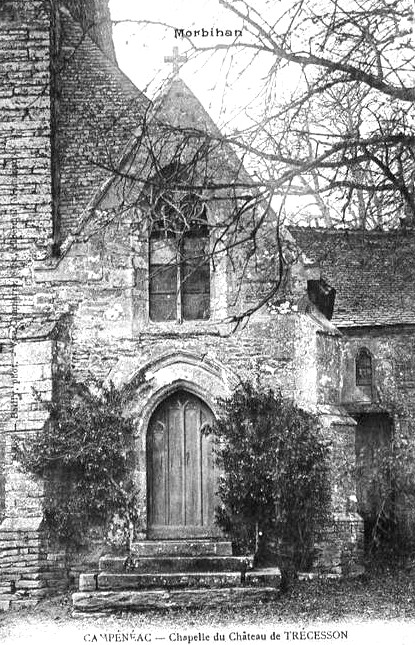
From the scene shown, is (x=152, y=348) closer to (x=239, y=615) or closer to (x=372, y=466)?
(x=239, y=615)

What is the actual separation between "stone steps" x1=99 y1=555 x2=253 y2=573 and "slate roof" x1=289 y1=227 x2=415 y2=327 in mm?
9712

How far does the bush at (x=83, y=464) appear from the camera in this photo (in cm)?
1293

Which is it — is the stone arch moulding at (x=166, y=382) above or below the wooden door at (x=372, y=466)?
above

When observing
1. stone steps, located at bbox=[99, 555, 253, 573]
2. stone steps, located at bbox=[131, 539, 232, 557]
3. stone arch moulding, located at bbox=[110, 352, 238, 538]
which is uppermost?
stone arch moulding, located at bbox=[110, 352, 238, 538]

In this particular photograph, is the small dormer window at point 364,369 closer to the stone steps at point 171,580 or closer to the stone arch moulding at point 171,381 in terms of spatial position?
the stone arch moulding at point 171,381

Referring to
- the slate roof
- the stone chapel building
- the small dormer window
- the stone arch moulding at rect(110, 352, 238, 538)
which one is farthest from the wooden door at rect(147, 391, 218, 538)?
the small dormer window

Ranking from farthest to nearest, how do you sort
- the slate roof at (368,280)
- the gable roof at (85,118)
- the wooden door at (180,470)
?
the slate roof at (368,280), the gable roof at (85,118), the wooden door at (180,470)

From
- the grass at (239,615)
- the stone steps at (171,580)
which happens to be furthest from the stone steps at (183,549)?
the grass at (239,615)

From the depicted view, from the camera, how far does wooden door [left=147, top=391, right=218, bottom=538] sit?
13.3 meters

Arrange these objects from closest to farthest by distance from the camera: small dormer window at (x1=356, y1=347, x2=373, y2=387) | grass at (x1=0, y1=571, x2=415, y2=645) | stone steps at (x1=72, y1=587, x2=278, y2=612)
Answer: grass at (x1=0, y1=571, x2=415, y2=645)
stone steps at (x1=72, y1=587, x2=278, y2=612)
small dormer window at (x1=356, y1=347, x2=373, y2=387)

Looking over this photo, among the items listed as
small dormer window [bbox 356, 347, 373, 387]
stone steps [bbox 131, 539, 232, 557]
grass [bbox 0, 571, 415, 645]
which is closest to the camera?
grass [bbox 0, 571, 415, 645]

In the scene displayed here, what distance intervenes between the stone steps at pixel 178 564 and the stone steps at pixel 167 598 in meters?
0.46

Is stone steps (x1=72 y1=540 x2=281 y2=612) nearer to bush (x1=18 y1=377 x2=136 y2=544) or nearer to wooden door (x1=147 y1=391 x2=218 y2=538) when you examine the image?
bush (x1=18 y1=377 x2=136 y2=544)

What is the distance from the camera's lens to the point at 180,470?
44.2 feet
